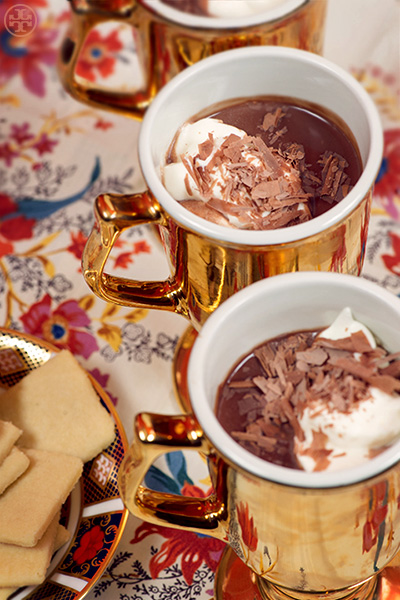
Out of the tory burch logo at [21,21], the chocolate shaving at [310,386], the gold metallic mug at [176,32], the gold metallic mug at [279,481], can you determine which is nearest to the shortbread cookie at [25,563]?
the gold metallic mug at [279,481]

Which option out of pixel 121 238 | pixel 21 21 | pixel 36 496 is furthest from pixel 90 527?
pixel 21 21

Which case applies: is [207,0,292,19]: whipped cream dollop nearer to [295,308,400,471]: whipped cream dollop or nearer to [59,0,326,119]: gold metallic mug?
[59,0,326,119]: gold metallic mug

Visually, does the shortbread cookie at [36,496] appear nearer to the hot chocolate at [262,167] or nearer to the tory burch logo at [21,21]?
the hot chocolate at [262,167]

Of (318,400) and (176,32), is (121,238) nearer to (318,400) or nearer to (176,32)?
(176,32)

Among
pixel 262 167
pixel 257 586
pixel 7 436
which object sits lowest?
pixel 257 586

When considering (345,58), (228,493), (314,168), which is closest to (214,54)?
(314,168)

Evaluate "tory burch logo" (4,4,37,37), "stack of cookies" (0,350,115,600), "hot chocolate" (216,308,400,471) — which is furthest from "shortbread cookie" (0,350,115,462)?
"tory burch logo" (4,4,37,37)
